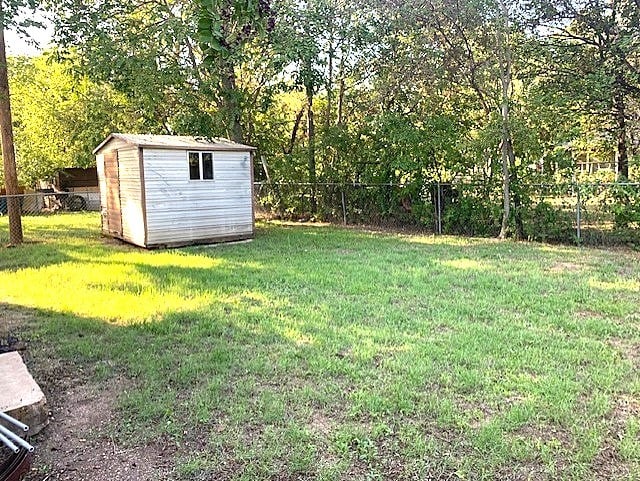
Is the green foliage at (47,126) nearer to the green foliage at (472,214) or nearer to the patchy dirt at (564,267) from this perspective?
the green foliage at (472,214)

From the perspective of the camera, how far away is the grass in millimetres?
2314

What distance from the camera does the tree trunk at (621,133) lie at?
28.7 feet

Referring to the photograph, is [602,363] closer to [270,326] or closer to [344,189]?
[270,326]

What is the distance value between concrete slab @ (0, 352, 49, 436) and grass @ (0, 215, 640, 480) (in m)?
0.40

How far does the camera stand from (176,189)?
8898 mm

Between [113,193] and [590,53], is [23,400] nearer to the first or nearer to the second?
[113,193]

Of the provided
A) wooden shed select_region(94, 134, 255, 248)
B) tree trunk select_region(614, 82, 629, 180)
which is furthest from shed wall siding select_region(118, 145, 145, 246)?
tree trunk select_region(614, 82, 629, 180)

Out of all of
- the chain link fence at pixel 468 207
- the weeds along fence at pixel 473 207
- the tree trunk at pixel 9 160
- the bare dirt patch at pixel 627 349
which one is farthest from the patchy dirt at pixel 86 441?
the weeds along fence at pixel 473 207

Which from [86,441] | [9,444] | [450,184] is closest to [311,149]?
[450,184]

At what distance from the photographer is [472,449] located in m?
2.32

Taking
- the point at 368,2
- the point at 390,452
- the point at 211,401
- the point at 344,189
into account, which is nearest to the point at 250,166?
the point at 344,189

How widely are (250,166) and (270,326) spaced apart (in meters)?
6.02

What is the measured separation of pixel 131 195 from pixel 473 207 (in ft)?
20.9

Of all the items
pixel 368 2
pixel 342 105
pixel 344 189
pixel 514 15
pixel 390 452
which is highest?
pixel 368 2
